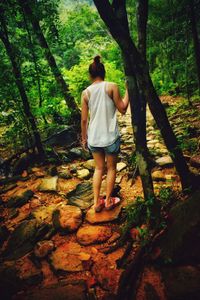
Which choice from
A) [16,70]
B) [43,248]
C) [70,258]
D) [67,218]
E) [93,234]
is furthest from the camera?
[16,70]

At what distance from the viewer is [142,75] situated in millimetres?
2617

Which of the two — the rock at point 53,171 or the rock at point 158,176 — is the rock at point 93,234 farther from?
the rock at point 53,171

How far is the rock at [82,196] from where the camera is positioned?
3871mm

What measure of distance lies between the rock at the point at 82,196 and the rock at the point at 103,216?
0.31m

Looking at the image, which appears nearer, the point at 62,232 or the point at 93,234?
the point at 93,234

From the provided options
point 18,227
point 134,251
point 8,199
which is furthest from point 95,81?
point 8,199

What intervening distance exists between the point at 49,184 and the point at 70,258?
2.11 m

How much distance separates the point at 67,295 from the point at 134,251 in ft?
2.91

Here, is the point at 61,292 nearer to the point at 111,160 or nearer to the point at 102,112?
the point at 111,160

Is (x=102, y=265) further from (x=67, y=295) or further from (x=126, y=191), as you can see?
(x=126, y=191)

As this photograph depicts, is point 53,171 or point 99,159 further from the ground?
point 99,159

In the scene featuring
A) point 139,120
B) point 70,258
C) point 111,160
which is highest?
point 139,120

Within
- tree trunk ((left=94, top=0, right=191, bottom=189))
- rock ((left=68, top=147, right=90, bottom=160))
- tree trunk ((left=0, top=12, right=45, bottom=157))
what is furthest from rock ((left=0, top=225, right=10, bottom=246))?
rock ((left=68, top=147, right=90, bottom=160))

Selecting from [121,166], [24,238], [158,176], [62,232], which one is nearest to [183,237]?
[62,232]
